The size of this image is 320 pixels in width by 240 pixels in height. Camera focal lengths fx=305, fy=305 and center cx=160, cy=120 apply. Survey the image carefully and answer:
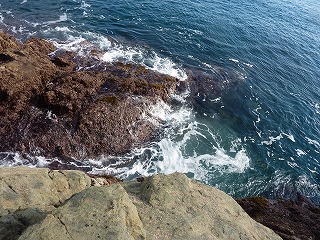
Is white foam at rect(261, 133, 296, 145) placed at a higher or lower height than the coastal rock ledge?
lower

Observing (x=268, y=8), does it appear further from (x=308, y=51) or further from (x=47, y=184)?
(x=47, y=184)

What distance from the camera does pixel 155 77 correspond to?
4641 cm

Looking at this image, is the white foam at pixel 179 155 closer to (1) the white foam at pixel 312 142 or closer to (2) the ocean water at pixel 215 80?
(2) the ocean water at pixel 215 80

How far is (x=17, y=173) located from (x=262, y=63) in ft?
178

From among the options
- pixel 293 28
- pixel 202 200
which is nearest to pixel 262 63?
pixel 293 28

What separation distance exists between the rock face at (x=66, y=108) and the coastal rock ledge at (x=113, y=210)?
488 inches

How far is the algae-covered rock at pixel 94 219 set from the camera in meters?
13.2

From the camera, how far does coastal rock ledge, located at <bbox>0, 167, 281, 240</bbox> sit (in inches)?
543

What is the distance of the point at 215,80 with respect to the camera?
53.3m

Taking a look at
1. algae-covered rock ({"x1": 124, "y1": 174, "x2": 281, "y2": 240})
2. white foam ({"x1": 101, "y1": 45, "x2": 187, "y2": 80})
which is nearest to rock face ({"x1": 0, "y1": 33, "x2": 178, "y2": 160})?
white foam ({"x1": 101, "y1": 45, "x2": 187, "y2": 80})

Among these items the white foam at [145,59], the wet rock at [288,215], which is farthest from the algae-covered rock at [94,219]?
the white foam at [145,59]

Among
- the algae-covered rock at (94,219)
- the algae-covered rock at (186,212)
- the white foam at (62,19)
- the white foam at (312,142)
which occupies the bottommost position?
the white foam at (312,142)

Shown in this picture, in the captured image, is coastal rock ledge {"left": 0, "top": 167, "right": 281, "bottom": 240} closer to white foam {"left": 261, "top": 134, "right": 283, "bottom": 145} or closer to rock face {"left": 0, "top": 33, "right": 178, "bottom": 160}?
rock face {"left": 0, "top": 33, "right": 178, "bottom": 160}

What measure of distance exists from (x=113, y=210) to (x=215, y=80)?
137ft
